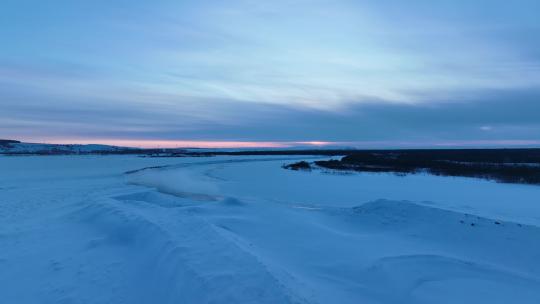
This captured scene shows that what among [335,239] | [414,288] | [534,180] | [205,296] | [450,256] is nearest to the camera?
[205,296]

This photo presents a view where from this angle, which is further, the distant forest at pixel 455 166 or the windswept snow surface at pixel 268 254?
the distant forest at pixel 455 166

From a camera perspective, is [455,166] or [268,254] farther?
[455,166]

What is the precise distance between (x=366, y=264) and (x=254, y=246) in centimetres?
242

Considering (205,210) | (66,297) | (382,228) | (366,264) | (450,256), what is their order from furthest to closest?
(205,210), (382,228), (450,256), (366,264), (66,297)

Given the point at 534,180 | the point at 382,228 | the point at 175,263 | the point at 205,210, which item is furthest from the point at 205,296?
the point at 534,180

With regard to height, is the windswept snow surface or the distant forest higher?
the distant forest

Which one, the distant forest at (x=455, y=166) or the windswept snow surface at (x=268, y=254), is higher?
the distant forest at (x=455, y=166)

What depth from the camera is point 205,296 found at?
18.5ft

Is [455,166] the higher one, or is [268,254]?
[455,166]

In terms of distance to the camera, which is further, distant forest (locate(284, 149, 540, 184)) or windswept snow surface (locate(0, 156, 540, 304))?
distant forest (locate(284, 149, 540, 184))

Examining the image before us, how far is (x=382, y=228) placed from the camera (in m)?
11.1

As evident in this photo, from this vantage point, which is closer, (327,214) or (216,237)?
(216,237)

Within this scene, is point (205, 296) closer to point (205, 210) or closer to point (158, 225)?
point (158, 225)

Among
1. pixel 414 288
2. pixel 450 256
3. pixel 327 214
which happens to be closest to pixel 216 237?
pixel 414 288
